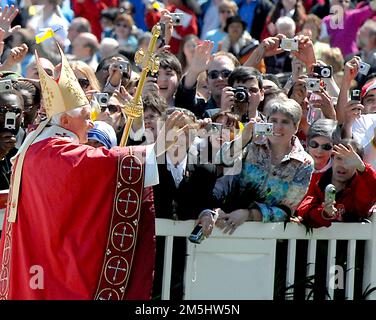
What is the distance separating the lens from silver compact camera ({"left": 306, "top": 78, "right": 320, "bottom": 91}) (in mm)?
9500

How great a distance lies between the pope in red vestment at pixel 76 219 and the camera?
7.54m

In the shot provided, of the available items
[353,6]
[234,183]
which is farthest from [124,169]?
[353,6]

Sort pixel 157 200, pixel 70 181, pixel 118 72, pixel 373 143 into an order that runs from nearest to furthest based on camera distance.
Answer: pixel 70 181, pixel 157 200, pixel 373 143, pixel 118 72

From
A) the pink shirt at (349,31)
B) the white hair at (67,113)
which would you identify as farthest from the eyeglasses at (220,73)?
the pink shirt at (349,31)

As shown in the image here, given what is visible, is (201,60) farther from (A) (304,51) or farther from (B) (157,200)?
(B) (157,200)

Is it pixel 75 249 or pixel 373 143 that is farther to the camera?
pixel 373 143

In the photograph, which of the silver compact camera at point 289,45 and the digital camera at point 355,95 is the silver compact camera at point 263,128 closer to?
the digital camera at point 355,95

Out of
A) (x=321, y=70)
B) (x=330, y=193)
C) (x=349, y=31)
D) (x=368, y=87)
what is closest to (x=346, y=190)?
(x=330, y=193)

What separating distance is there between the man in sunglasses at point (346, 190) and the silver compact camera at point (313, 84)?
91 cm

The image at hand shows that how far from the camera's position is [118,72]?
1009 cm

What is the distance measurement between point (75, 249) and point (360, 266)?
209cm

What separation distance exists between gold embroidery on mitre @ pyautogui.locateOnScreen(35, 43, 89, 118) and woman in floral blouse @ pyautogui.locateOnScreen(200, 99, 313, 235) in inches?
41.9

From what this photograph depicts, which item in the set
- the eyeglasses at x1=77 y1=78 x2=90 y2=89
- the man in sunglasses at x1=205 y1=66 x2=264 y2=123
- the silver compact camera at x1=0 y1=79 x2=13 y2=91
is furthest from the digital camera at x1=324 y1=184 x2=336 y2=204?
the eyeglasses at x1=77 y1=78 x2=90 y2=89

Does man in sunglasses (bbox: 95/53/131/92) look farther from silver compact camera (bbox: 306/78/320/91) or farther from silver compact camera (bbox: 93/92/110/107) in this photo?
silver compact camera (bbox: 306/78/320/91)
